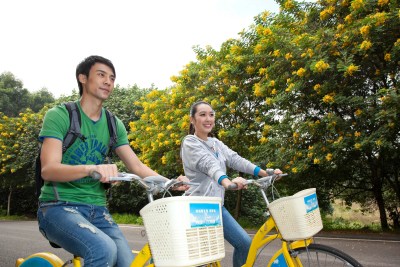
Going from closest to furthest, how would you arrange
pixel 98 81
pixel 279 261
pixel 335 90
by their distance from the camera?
pixel 98 81 < pixel 279 261 < pixel 335 90

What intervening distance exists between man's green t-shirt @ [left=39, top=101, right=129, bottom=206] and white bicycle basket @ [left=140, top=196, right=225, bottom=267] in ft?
2.26

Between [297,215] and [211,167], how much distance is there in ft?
2.71

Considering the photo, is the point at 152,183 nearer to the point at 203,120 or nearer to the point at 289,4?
the point at 203,120

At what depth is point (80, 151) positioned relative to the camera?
103 inches

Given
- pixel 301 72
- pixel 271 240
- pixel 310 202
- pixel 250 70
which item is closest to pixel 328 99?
pixel 301 72

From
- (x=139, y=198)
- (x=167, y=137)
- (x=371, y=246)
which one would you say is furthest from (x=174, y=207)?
(x=139, y=198)

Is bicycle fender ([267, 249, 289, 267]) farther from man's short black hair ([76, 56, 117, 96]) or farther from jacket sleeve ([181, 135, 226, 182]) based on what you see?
man's short black hair ([76, 56, 117, 96])

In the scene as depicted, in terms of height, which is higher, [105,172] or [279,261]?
[105,172]

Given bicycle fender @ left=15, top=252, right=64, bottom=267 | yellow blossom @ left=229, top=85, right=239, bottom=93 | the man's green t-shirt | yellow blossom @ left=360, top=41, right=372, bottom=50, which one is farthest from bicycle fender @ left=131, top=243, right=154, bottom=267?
yellow blossom @ left=229, top=85, right=239, bottom=93

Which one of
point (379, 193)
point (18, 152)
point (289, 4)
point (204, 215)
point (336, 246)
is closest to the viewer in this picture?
point (204, 215)

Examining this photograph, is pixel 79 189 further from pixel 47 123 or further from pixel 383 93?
pixel 383 93

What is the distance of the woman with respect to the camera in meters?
3.39

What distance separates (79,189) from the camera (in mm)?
2605

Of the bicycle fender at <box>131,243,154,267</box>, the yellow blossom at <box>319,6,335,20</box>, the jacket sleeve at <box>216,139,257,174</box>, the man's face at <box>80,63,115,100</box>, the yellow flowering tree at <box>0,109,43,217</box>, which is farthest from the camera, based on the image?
the yellow flowering tree at <box>0,109,43,217</box>
